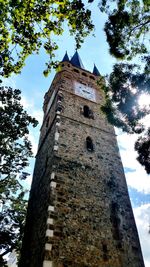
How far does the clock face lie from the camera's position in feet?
55.2

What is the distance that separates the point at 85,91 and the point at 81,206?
9.76m

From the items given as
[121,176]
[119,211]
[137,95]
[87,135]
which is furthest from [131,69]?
[119,211]

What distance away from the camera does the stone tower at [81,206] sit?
8.52 m

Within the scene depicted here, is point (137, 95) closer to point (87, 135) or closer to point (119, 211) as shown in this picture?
point (87, 135)

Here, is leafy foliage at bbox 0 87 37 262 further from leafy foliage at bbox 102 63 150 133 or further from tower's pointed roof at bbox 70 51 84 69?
tower's pointed roof at bbox 70 51 84 69

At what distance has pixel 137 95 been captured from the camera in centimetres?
994

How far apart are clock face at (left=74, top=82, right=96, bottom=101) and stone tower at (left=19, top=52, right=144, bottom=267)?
7.12 ft

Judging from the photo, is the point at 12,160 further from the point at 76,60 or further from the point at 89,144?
the point at 76,60

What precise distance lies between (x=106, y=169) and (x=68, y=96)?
Result: 233 inches

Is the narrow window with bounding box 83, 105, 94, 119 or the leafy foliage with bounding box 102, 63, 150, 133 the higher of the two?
the narrow window with bounding box 83, 105, 94, 119

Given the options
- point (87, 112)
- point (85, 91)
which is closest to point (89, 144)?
point (87, 112)

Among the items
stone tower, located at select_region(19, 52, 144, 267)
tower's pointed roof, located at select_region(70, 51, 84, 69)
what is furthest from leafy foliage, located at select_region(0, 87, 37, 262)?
tower's pointed roof, located at select_region(70, 51, 84, 69)

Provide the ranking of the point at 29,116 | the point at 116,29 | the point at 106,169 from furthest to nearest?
the point at 29,116 → the point at 106,169 → the point at 116,29

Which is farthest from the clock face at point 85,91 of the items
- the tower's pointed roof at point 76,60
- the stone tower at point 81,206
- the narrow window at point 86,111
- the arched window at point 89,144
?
the tower's pointed roof at point 76,60
